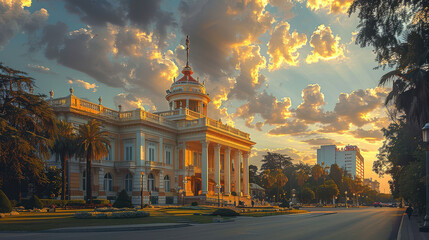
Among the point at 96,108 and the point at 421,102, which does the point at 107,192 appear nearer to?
the point at 96,108

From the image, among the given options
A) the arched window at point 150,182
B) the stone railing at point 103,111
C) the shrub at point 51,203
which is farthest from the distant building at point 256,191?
the shrub at point 51,203

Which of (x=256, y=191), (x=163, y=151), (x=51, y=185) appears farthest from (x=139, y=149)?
(x=256, y=191)

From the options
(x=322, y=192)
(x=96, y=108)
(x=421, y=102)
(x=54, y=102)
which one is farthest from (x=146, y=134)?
(x=322, y=192)

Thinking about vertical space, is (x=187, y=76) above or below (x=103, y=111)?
above

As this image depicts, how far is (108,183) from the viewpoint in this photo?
5978 cm

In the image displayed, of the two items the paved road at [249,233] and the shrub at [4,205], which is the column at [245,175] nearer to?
the paved road at [249,233]

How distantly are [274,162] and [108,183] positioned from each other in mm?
107393

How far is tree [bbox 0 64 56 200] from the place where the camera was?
33.2 metres

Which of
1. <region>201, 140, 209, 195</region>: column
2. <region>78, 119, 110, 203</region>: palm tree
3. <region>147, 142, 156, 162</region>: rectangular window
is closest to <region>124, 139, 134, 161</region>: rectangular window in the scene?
<region>147, 142, 156, 162</region>: rectangular window

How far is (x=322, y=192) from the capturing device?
440 ft

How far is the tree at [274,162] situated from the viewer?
159 metres

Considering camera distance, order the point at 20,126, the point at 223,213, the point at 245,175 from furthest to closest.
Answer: the point at 245,175 < the point at 223,213 < the point at 20,126

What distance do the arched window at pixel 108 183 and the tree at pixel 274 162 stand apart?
10514 centimetres

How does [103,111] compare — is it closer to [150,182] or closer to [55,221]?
[150,182]
